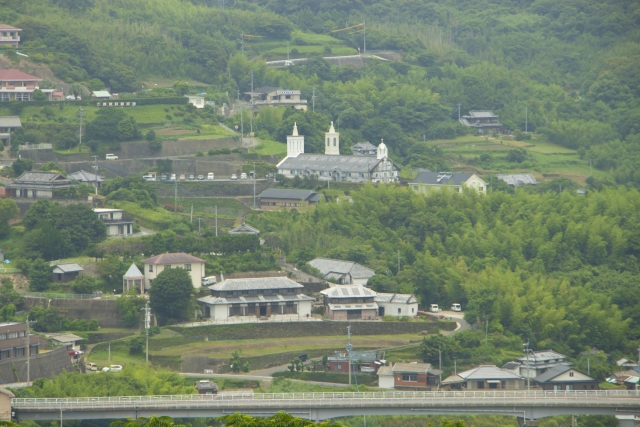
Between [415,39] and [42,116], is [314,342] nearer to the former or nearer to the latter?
[42,116]

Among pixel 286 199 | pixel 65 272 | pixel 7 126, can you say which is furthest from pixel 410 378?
pixel 7 126

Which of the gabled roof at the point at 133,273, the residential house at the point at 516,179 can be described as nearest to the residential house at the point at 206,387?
the gabled roof at the point at 133,273

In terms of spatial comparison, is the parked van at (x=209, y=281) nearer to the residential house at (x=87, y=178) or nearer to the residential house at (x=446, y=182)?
the residential house at (x=87, y=178)

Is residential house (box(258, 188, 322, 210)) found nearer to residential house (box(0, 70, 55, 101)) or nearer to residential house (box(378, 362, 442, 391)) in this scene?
residential house (box(0, 70, 55, 101))

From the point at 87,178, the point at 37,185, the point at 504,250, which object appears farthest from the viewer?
the point at 87,178

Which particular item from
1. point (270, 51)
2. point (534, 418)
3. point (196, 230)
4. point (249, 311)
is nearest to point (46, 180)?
point (196, 230)

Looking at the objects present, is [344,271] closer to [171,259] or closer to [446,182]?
[171,259]
